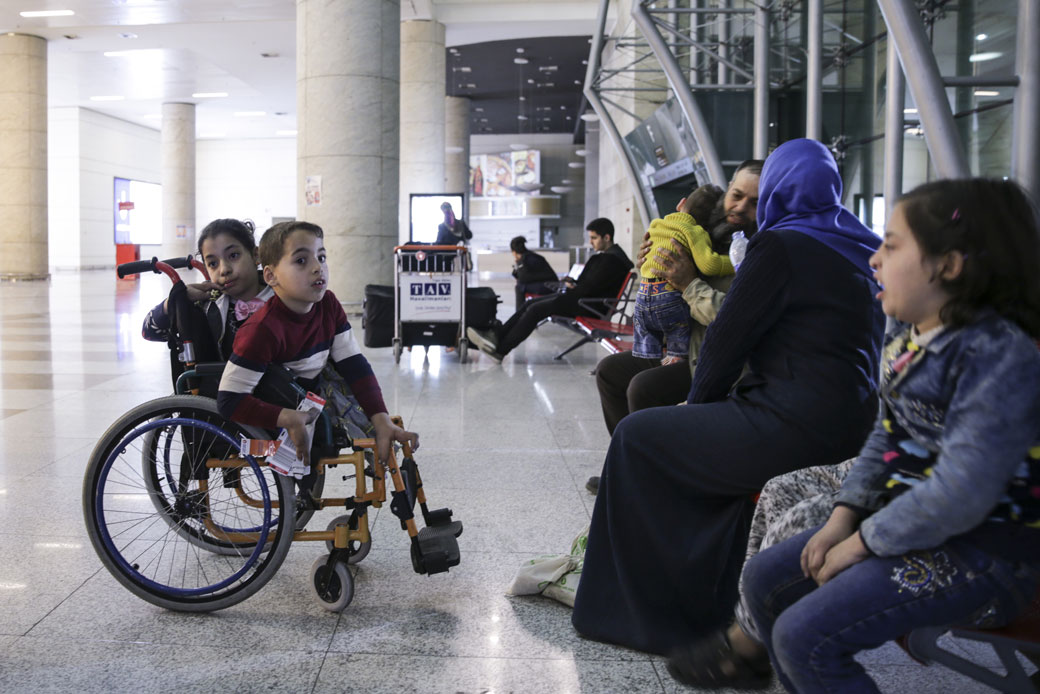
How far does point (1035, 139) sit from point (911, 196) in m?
3.59

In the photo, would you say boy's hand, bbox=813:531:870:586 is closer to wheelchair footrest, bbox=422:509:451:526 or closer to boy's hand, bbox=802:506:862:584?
boy's hand, bbox=802:506:862:584

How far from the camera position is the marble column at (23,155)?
22.9 meters

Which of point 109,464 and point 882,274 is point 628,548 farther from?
point 109,464

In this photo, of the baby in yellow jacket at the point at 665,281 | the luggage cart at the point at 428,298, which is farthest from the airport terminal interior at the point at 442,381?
the baby in yellow jacket at the point at 665,281

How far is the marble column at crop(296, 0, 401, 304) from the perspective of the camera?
40.3ft

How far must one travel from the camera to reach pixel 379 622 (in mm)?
2705

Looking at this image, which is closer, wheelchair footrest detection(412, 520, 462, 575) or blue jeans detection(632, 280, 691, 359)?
wheelchair footrest detection(412, 520, 462, 575)

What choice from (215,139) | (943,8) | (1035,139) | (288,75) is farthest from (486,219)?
(1035,139)

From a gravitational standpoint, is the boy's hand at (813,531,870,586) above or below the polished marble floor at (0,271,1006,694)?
above

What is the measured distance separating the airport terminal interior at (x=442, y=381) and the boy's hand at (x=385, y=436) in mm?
470

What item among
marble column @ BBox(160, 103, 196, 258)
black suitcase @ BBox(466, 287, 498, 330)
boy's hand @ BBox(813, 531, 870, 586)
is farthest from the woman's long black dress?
marble column @ BBox(160, 103, 196, 258)

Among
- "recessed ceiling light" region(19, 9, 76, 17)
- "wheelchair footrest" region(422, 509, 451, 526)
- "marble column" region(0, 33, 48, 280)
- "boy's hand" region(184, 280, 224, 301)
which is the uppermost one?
"recessed ceiling light" region(19, 9, 76, 17)

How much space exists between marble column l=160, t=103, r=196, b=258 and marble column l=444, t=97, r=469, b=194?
985 cm

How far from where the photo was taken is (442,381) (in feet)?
25.5
